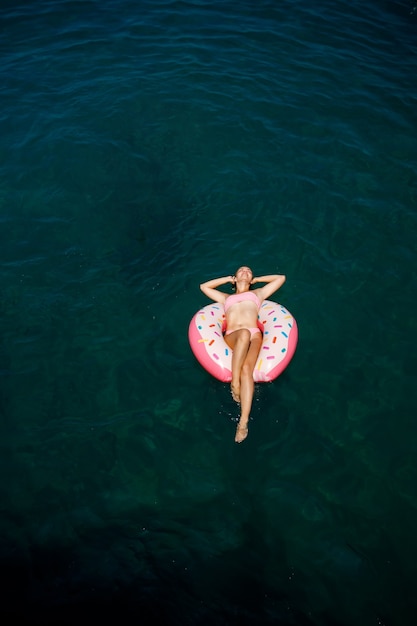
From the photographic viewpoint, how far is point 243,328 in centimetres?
701

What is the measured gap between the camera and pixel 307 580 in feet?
17.9

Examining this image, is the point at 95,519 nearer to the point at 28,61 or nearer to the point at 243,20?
the point at 28,61

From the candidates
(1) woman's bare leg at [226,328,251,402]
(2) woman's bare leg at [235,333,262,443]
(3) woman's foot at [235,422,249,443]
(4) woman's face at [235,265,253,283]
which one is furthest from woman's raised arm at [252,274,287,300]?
(3) woman's foot at [235,422,249,443]

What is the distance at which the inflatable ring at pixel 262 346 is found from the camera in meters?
6.65

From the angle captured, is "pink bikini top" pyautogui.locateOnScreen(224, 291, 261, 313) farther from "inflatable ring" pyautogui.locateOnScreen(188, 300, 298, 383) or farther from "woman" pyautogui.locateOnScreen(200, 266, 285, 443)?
"inflatable ring" pyautogui.locateOnScreen(188, 300, 298, 383)

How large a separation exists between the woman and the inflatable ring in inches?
4.9

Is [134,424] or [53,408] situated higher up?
[134,424]

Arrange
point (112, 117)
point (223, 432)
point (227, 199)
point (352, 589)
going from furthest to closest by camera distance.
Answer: point (112, 117), point (227, 199), point (223, 432), point (352, 589)

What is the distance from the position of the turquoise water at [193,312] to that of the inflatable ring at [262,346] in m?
0.52

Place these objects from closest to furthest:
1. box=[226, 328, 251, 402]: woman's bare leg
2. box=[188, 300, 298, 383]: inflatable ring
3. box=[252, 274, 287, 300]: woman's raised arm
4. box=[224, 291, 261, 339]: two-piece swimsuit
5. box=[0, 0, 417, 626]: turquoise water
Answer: box=[0, 0, 417, 626]: turquoise water
box=[226, 328, 251, 402]: woman's bare leg
box=[188, 300, 298, 383]: inflatable ring
box=[224, 291, 261, 339]: two-piece swimsuit
box=[252, 274, 287, 300]: woman's raised arm

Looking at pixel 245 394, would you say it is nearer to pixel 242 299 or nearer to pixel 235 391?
pixel 235 391

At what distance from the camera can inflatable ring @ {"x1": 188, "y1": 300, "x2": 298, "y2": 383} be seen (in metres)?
6.65

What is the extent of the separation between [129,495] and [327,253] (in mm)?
5650

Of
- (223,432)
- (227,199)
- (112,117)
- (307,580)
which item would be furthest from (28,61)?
(307,580)
